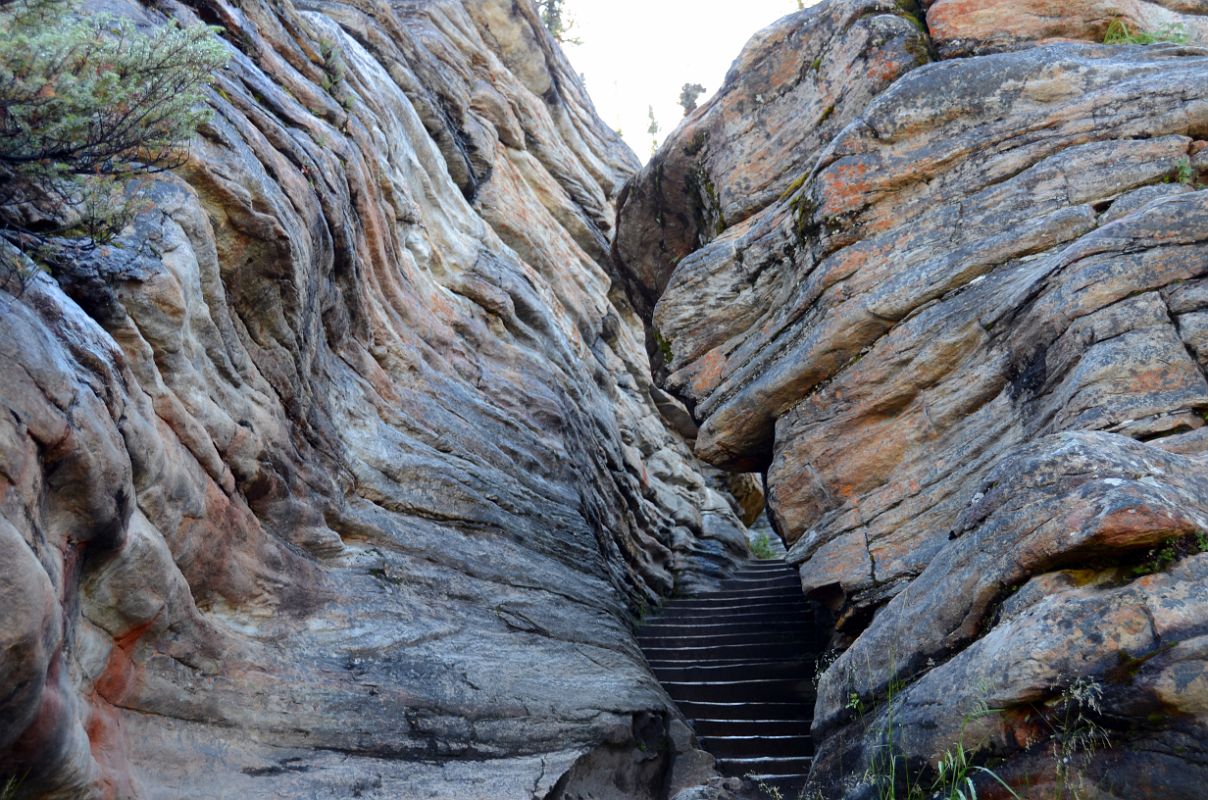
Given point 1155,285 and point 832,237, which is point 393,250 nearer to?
point 832,237

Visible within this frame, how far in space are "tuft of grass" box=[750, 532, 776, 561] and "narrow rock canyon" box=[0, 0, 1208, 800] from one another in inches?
323

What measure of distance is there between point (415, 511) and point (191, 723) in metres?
3.71

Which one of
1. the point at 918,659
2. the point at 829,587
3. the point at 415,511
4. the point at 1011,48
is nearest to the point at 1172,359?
the point at 918,659

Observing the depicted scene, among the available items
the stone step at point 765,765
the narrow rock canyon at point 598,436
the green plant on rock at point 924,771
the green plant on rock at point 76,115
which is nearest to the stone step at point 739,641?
the narrow rock canyon at point 598,436

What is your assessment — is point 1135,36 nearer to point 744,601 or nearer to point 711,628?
point 711,628

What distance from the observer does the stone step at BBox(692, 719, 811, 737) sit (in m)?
9.46

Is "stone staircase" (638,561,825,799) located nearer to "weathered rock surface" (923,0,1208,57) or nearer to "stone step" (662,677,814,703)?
"stone step" (662,677,814,703)

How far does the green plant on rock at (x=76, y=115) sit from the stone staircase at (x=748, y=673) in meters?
6.98

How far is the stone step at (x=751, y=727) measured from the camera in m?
9.46

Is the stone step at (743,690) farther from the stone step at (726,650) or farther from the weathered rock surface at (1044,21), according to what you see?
the weathered rock surface at (1044,21)

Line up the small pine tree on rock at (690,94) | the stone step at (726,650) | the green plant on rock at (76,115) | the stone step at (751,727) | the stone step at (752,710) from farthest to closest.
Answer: the small pine tree on rock at (690,94)
the stone step at (726,650)
the stone step at (752,710)
the stone step at (751,727)
the green plant on rock at (76,115)

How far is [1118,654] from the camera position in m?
4.61

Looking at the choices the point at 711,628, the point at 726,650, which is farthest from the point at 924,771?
the point at 711,628

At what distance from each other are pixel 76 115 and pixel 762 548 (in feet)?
64.7
